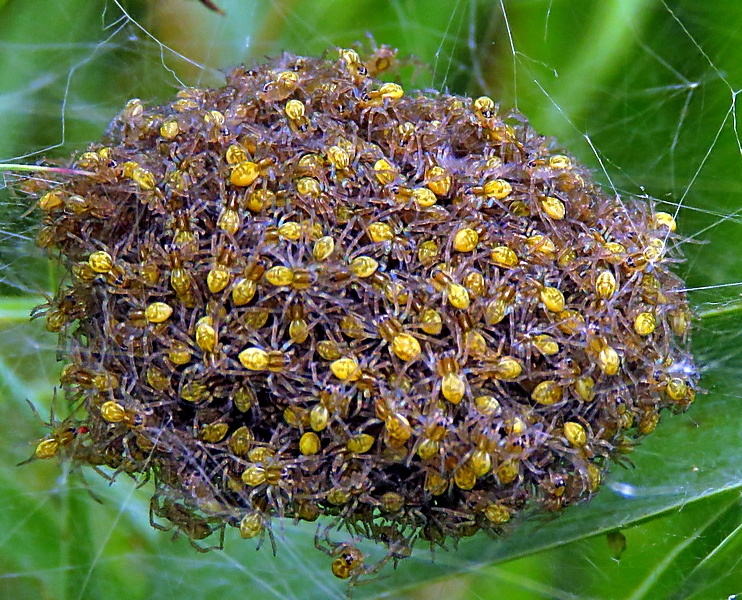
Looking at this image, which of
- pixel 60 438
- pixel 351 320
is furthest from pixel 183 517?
pixel 351 320

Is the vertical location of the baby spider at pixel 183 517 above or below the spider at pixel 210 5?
below

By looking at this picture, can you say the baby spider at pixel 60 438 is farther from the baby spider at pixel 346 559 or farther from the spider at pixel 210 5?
the spider at pixel 210 5

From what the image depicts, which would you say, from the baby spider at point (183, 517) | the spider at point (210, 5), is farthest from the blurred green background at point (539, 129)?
the baby spider at point (183, 517)

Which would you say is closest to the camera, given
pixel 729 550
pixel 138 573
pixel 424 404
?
pixel 424 404

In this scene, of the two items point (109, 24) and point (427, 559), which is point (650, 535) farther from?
point (109, 24)

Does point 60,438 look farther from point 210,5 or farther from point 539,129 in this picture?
point 539,129

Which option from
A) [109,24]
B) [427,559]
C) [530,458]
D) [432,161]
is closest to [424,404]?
[530,458]
